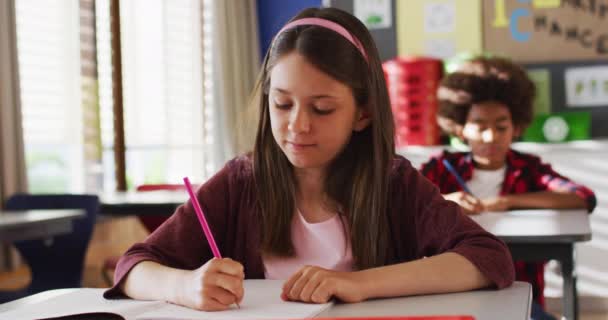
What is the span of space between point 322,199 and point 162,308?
482mm

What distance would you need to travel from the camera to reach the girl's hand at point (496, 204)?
2463 mm

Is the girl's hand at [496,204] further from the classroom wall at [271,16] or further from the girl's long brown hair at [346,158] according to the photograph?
the classroom wall at [271,16]

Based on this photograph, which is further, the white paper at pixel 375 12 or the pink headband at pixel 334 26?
the white paper at pixel 375 12

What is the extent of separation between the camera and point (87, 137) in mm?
5453

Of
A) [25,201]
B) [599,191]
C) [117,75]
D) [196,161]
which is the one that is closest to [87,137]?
[117,75]

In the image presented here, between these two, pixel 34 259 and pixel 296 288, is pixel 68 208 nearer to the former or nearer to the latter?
pixel 34 259

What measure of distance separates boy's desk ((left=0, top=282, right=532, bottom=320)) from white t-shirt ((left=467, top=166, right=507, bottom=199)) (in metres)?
1.61

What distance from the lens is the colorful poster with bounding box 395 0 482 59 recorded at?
3988mm

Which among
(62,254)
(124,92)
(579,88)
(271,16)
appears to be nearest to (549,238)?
(62,254)

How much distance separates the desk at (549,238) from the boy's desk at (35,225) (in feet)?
4.79

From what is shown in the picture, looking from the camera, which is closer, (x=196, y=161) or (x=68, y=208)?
(x=68, y=208)

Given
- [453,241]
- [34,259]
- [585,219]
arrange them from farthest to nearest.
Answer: [34,259], [585,219], [453,241]

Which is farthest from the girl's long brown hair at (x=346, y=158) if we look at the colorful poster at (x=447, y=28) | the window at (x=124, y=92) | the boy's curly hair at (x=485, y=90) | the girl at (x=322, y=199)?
the window at (x=124, y=92)

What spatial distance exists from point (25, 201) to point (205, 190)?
2.00m
